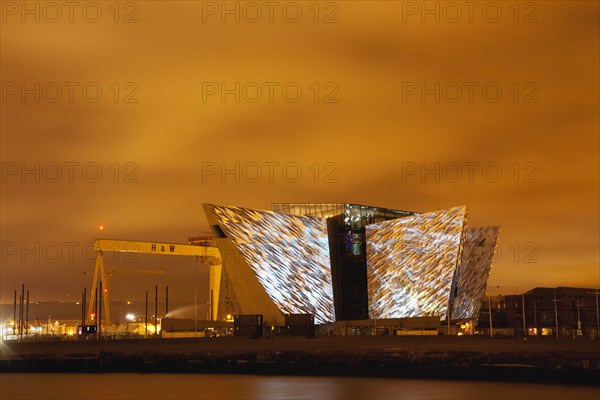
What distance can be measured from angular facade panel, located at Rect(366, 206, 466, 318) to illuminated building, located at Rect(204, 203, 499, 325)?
0.08 meters

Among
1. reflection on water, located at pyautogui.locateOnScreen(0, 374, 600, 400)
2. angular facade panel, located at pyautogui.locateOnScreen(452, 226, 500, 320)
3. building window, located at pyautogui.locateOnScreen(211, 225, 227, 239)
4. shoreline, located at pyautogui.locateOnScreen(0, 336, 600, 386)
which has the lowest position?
reflection on water, located at pyautogui.locateOnScreen(0, 374, 600, 400)

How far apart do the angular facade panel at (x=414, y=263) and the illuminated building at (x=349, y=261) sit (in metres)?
0.08

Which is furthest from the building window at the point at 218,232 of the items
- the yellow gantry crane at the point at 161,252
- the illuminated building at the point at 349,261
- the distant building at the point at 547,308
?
the distant building at the point at 547,308

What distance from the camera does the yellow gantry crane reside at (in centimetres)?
7669

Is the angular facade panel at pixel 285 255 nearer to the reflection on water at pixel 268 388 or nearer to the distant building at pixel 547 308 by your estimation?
the reflection on water at pixel 268 388

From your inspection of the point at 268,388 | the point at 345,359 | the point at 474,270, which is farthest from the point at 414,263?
the point at 268,388

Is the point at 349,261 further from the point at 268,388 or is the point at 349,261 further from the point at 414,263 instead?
the point at 268,388

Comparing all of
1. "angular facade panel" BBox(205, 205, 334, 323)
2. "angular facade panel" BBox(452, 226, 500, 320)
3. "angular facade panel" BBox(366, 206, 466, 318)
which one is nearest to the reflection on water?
"angular facade panel" BBox(205, 205, 334, 323)

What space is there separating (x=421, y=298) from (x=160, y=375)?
27530mm

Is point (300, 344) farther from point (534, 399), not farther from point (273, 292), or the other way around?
point (534, 399)

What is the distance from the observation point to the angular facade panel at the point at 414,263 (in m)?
61.4

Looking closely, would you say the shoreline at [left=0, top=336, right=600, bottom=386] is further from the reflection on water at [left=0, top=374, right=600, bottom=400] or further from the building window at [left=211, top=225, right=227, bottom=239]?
the building window at [left=211, top=225, right=227, bottom=239]

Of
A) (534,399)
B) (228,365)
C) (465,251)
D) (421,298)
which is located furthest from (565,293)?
(534,399)

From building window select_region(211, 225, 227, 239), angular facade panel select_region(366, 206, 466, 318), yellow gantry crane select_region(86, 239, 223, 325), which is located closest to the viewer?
building window select_region(211, 225, 227, 239)
